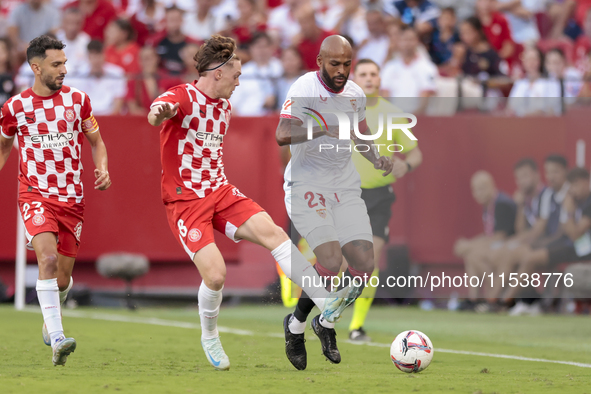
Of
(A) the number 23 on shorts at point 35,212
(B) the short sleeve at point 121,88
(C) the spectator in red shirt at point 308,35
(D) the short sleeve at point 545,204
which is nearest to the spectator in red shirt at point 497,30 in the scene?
(C) the spectator in red shirt at point 308,35

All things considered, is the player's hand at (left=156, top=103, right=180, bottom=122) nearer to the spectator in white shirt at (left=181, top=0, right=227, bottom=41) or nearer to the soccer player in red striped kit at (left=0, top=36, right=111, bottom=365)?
the soccer player in red striped kit at (left=0, top=36, right=111, bottom=365)

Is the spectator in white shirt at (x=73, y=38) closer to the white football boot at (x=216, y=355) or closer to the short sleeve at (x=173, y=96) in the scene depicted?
the short sleeve at (x=173, y=96)

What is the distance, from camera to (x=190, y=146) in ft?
21.4

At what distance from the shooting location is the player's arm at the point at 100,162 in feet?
22.4

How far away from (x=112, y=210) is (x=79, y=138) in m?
6.16

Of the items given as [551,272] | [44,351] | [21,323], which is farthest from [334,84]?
[551,272]

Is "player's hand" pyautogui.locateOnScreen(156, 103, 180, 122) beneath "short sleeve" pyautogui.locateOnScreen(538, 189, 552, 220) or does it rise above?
above

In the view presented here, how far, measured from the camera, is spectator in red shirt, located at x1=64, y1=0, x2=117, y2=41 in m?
14.9

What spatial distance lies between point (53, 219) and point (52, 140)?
2.06 feet

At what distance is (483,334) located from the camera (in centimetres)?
1006

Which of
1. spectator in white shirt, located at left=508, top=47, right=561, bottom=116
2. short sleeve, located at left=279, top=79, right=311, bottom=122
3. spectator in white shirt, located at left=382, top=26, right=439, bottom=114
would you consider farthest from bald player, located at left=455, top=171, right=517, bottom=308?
short sleeve, located at left=279, top=79, right=311, bottom=122

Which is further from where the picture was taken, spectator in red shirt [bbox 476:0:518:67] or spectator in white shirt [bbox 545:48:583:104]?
spectator in red shirt [bbox 476:0:518:67]

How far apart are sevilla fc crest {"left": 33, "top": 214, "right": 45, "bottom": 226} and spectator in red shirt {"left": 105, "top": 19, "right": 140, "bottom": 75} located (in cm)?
737

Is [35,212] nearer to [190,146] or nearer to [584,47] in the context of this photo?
[190,146]
